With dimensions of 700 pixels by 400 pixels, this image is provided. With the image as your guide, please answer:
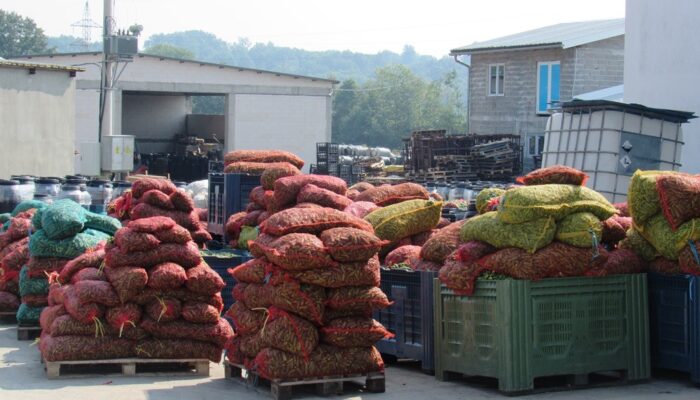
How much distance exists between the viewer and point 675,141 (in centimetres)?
1747

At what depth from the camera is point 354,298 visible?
30.1 ft

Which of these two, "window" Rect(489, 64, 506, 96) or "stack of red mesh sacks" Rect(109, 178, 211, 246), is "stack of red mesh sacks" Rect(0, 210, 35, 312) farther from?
"window" Rect(489, 64, 506, 96)

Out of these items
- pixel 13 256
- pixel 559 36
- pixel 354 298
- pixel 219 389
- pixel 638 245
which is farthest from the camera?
pixel 559 36

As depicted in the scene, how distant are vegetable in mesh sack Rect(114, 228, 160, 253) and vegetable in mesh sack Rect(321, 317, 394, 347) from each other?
7.01 ft

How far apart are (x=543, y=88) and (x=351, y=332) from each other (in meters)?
36.8

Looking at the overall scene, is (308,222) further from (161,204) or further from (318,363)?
(161,204)

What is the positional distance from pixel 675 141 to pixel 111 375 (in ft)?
36.3

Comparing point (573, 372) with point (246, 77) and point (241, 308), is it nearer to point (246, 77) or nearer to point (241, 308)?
point (241, 308)

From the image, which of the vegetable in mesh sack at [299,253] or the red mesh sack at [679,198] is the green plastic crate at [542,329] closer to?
the red mesh sack at [679,198]

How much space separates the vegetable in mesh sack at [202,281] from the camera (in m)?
10.2

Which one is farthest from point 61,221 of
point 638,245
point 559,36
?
point 559,36

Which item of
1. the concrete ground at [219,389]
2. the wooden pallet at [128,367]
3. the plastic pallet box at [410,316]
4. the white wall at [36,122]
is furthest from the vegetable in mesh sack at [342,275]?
the white wall at [36,122]

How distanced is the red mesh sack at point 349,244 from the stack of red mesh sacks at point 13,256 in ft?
18.9

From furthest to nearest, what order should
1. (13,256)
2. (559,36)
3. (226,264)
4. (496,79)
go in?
(496,79) < (559,36) < (13,256) < (226,264)
